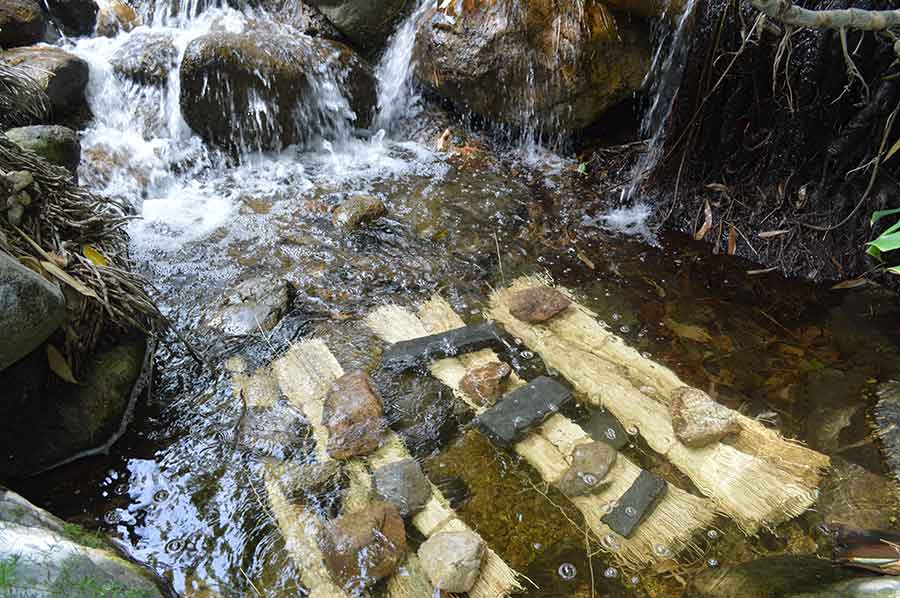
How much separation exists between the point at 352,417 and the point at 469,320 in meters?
0.91

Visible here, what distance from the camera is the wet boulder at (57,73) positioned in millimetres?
4363

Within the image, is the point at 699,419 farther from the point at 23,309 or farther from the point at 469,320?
the point at 23,309

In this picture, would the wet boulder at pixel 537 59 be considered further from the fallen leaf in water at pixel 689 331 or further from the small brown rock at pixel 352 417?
the small brown rock at pixel 352 417

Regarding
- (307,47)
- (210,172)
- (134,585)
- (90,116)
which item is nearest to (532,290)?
(134,585)

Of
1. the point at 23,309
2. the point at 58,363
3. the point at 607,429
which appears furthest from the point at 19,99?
the point at 607,429

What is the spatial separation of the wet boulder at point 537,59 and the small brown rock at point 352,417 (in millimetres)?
2837

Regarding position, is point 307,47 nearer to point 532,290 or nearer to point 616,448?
point 532,290

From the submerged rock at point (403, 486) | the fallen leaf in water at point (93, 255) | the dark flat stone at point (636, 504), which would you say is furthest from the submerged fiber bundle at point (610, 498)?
the fallen leaf in water at point (93, 255)

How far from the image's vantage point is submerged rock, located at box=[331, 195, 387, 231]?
377 cm

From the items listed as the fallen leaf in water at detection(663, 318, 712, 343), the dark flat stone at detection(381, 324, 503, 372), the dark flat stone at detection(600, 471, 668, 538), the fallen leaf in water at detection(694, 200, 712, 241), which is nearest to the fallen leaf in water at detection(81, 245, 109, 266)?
the dark flat stone at detection(381, 324, 503, 372)

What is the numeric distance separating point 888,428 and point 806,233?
4.82ft

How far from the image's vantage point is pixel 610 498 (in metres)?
2.23

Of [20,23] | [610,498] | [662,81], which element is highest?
[20,23]

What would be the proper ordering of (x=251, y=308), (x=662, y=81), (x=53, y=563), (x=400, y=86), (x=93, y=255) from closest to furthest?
(x=53, y=563) < (x=93, y=255) < (x=251, y=308) < (x=662, y=81) < (x=400, y=86)
